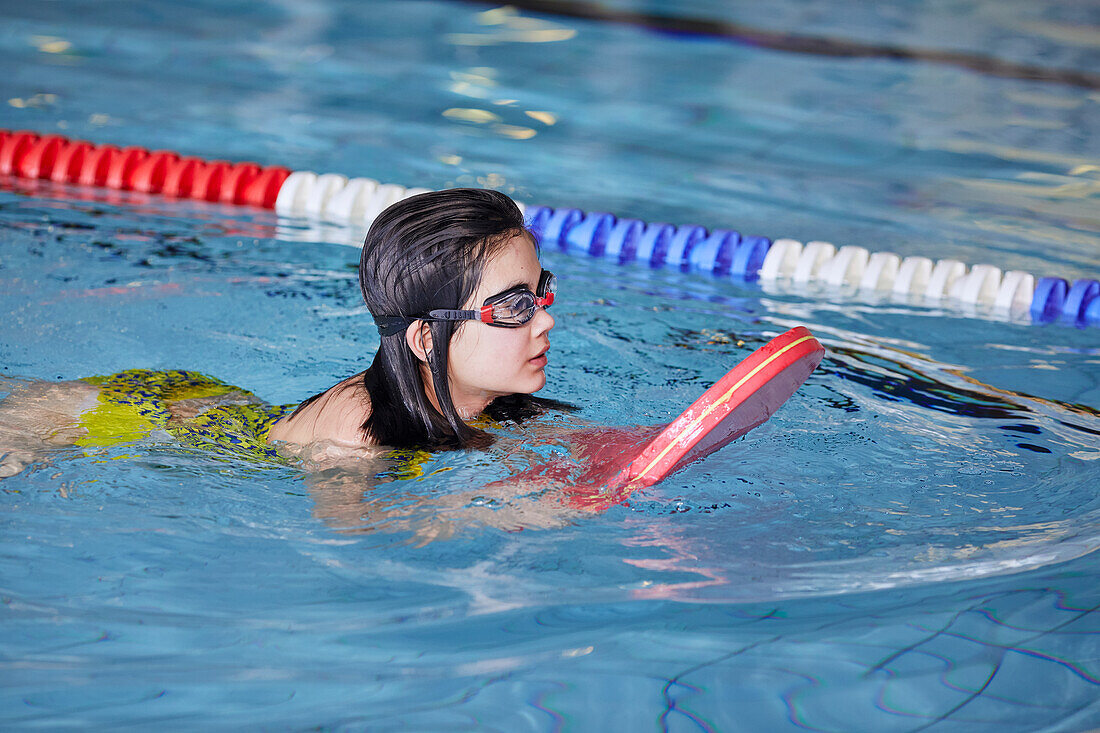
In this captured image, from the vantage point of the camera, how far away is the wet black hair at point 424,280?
242 cm

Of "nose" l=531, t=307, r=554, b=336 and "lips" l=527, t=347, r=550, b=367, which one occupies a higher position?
"nose" l=531, t=307, r=554, b=336

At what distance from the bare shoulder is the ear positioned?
0.55 ft

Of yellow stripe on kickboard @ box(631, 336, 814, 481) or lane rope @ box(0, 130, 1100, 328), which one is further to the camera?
lane rope @ box(0, 130, 1100, 328)

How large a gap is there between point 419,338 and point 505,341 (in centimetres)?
21

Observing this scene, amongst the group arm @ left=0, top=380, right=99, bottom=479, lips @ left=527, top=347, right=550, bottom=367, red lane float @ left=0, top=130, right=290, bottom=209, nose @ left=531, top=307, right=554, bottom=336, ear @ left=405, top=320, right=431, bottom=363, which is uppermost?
red lane float @ left=0, top=130, right=290, bottom=209

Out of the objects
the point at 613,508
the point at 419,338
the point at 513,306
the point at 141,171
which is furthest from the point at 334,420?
the point at 141,171

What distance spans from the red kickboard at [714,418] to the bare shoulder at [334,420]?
54 cm

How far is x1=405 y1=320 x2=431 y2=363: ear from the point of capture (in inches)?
99.0

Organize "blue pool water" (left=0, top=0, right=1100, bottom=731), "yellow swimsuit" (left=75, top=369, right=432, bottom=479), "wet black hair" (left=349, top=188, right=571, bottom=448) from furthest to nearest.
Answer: "yellow swimsuit" (left=75, top=369, right=432, bottom=479)
"wet black hair" (left=349, top=188, right=571, bottom=448)
"blue pool water" (left=0, top=0, right=1100, bottom=731)

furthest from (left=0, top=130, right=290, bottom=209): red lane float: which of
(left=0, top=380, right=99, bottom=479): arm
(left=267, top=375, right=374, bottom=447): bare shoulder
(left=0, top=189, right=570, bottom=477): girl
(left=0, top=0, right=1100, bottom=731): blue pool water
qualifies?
(left=267, top=375, right=374, bottom=447): bare shoulder

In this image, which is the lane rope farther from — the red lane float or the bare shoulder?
the bare shoulder

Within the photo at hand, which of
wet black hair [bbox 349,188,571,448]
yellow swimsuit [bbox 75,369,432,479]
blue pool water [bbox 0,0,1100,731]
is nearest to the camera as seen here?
blue pool water [bbox 0,0,1100,731]

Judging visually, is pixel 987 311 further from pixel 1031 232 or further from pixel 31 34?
pixel 31 34

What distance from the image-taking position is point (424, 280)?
96.8 inches
